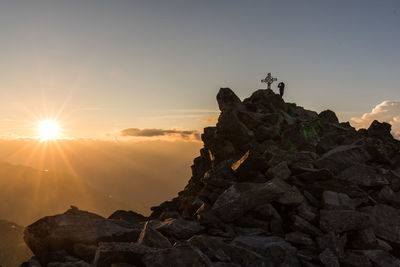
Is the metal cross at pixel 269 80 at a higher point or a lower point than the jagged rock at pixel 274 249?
higher

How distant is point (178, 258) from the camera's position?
34.6 feet

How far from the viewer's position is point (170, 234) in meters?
14.1

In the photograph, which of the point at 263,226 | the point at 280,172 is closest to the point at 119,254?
the point at 263,226

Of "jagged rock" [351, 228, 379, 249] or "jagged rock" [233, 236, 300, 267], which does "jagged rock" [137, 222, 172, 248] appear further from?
"jagged rock" [351, 228, 379, 249]

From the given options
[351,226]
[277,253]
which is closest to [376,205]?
[351,226]

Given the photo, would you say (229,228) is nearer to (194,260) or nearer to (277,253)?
(277,253)

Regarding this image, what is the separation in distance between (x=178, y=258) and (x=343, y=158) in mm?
17583

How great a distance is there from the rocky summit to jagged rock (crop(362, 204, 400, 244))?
5 centimetres

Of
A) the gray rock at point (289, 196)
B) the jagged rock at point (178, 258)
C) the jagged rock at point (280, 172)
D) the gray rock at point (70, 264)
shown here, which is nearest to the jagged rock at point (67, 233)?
the gray rock at point (70, 264)

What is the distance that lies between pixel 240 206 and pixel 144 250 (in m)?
6.05

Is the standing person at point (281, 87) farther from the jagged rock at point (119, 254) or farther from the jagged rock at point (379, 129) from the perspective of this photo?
the jagged rock at point (119, 254)

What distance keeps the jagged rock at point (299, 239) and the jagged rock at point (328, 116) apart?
33665 mm

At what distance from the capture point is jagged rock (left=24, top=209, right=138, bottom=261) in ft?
42.1

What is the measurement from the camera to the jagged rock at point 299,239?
518 inches
